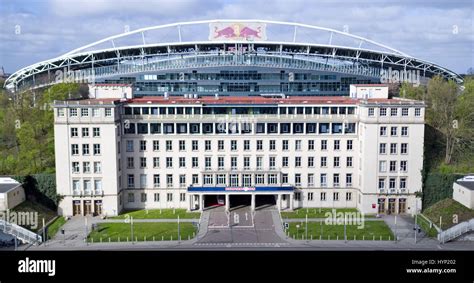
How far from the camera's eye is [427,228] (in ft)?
69.6

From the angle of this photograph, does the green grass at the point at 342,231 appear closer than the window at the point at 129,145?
Yes

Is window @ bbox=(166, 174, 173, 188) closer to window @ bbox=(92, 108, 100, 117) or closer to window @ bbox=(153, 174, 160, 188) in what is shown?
window @ bbox=(153, 174, 160, 188)

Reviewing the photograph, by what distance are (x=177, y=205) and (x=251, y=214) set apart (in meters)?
3.85

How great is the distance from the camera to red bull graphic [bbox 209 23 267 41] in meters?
44.6

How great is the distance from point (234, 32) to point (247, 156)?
2242cm

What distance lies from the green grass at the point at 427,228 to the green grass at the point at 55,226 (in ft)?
50.0

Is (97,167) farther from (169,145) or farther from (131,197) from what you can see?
(169,145)

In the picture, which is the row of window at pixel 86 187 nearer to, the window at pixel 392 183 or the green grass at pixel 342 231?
the green grass at pixel 342 231

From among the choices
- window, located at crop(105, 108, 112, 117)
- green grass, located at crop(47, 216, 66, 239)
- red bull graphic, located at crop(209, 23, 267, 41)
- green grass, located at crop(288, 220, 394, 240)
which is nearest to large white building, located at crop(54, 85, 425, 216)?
window, located at crop(105, 108, 112, 117)

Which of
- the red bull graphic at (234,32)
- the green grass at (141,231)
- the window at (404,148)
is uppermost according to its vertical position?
the red bull graphic at (234,32)

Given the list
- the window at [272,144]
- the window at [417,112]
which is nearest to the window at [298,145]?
the window at [272,144]

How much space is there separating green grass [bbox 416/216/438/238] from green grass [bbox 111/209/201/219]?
32.4 feet

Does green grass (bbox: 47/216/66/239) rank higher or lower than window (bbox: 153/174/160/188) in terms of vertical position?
lower

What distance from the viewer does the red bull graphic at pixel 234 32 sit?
44.6 metres
